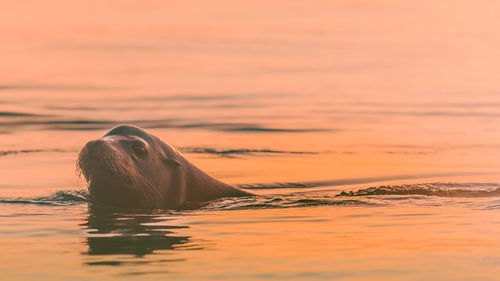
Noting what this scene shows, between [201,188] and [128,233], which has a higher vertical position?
[201,188]

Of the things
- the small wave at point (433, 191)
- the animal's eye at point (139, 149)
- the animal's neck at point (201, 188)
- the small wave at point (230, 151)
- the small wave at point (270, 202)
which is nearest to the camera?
the animal's eye at point (139, 149)

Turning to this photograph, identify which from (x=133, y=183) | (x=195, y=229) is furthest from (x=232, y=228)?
(x=133, y=183)

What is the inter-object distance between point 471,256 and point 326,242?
52.3 inches

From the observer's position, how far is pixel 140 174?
11484mm

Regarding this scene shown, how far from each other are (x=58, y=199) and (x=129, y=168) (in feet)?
5.81

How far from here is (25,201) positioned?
12344mm

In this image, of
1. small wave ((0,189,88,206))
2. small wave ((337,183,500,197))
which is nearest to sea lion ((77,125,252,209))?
small wave ((0,189,88,206))

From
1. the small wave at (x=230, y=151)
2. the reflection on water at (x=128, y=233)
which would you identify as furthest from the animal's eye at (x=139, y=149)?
the small wave at (x=230, y=151)

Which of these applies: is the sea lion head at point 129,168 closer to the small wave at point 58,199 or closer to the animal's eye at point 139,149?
the animal's eye at point 139,149

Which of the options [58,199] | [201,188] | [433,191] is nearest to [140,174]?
[201,188]

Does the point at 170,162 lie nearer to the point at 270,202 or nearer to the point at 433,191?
the point at 270,202

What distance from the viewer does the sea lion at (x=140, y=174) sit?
430 inches

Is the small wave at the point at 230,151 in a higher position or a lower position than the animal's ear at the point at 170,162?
higher

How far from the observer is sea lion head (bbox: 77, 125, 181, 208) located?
1090 cm
